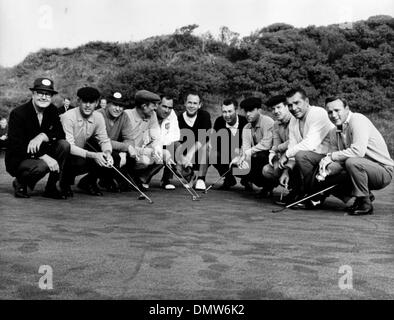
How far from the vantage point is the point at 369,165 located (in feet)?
18.6

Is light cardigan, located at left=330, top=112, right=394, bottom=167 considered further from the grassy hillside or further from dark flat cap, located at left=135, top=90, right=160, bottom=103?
the grassy hillside

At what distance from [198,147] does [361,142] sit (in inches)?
109

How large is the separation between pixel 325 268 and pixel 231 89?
1845 centimetres

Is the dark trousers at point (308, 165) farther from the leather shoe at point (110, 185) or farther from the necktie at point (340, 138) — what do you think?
the leather shoe at point (110, 185)

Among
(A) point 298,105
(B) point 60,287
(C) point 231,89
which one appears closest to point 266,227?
(A) point 298,105

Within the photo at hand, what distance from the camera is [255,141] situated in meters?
7.43

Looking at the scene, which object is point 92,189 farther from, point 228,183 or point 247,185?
point 247,185

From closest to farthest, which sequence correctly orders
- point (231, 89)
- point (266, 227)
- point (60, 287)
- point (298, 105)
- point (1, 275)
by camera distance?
point (60, 287), point (1, 275), point (266, 227), point (298, 105), point (231, 89)

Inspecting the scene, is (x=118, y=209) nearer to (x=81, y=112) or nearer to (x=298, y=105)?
(x=81, y=112)

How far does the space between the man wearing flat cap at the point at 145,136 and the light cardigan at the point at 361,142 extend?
102 inches

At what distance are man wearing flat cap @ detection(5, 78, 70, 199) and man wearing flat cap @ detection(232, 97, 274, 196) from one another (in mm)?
2386

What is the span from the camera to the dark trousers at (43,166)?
19.4 feet

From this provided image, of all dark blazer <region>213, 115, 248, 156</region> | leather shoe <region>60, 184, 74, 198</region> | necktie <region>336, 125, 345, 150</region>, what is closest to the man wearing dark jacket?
dark blazer <region>213, 115, 248, 156</region>

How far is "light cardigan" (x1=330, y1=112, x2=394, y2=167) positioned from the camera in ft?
18.4
